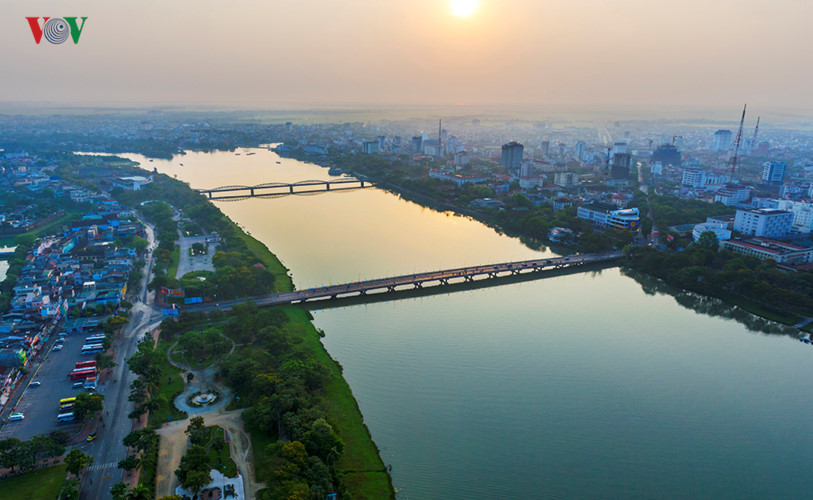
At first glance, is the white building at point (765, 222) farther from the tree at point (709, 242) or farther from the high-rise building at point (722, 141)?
the high-rise building at point (722, 141)

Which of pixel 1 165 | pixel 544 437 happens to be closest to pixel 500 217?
pixel 544 437

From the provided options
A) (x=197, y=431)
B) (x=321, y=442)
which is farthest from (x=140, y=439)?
(x=321, y=442)

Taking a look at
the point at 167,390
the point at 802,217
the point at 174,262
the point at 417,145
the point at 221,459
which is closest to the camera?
the point at 221,459

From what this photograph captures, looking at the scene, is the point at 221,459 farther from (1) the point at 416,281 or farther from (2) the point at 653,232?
(2) the point at 653,232

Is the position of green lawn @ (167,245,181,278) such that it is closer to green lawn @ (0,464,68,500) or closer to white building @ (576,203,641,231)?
green lawn @ (0,464,68,500)

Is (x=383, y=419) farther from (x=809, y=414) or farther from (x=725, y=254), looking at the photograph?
Answer: (x=725, y=254)
